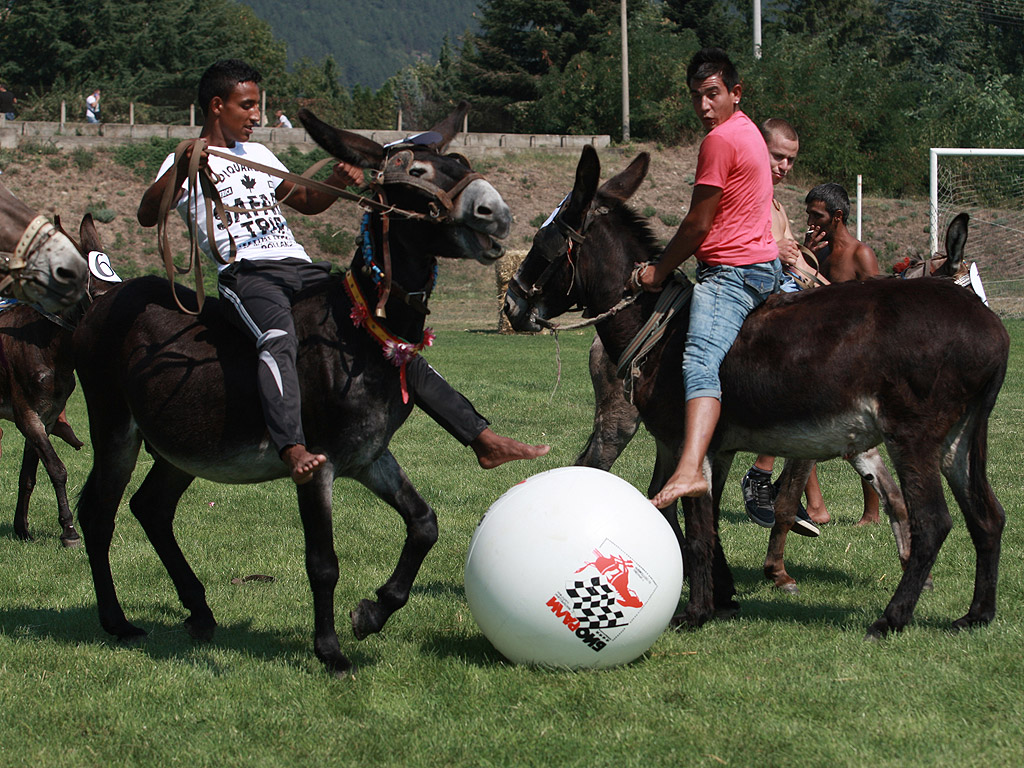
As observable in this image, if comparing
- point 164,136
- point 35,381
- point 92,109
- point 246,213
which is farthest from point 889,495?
point 92,109

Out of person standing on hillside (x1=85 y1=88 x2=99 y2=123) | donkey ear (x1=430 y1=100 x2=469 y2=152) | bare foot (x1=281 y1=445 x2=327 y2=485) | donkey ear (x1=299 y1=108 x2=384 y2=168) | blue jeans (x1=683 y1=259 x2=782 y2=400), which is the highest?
person standing on hillside (x1=85 y1=88 x2=99 y2=123)

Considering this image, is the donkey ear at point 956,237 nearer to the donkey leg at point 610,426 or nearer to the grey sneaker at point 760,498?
the grey sneaker at point 760,498

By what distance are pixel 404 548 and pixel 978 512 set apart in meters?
3.09

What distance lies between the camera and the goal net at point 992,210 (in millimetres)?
26594

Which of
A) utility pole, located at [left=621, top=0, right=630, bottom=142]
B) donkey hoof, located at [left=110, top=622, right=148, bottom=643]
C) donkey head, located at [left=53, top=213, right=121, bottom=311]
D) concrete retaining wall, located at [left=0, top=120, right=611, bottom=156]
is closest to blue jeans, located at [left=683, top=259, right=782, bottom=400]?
donkey hoof, located at [left=110, top=622, right=148, bottom=643]

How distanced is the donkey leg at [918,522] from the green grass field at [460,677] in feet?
0.45

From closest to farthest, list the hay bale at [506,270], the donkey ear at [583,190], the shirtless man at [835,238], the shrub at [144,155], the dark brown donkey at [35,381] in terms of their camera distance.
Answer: the donkey ear at [583,190] < the shirtless man at [835,238] < the dark brown donkey at [35,381] < the hay bale at [506,270] < the shrub at [144,155]

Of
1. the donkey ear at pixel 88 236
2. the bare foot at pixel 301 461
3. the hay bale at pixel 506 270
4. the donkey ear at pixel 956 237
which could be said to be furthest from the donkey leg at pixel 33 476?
the hay bale at pixel 506 270

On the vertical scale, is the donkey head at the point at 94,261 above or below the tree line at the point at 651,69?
below

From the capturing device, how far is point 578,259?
245 inches

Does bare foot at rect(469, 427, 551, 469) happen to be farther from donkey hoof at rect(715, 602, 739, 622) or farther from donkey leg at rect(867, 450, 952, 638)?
donkey leg at rect(867, 450, 952, 638)

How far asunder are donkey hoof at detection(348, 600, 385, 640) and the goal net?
77.0 ft

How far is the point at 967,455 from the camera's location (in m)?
5.78

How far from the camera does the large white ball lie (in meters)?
4.93
